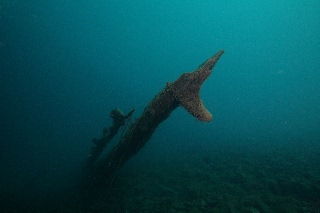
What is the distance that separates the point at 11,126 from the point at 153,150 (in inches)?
911

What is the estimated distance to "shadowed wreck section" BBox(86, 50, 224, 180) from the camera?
5457mm

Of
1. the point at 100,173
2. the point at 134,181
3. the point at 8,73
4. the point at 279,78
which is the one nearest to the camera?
the point at 100,173

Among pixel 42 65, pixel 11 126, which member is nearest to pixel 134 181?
Result: pixel 11 126

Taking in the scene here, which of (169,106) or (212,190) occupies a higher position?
(169,106)

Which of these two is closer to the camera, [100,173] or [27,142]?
[100,173]

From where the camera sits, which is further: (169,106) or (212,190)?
(212,190)

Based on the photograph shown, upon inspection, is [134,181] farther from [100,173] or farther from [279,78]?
[279,78]

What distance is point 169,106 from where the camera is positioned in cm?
623

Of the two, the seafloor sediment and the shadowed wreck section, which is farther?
the seafloor sediment

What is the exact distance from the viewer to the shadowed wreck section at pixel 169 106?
546 cm

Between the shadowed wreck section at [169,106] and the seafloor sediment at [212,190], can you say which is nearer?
the shadowed wreck section at [169,106]

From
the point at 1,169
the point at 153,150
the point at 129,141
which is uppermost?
the point at 153,150

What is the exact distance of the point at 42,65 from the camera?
7512 cm

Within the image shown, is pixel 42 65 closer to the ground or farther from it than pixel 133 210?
farther from it
